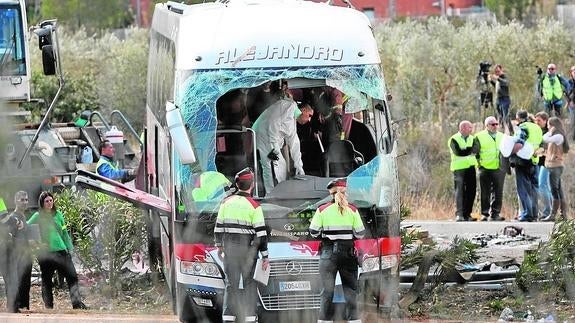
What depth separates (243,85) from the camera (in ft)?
36.1

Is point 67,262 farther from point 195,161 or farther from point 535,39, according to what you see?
point 535,39

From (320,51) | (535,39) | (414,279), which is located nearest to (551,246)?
(414,279)

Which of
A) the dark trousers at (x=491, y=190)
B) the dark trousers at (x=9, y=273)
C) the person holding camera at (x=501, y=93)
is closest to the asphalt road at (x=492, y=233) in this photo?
the dark trousers at (x=491, y=190)

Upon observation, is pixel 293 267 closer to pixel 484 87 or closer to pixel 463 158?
pixel 463 158

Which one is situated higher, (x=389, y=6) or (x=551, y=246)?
(x=389, y=6)

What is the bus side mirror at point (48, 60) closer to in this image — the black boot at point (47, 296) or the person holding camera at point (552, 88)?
the black boot at point (47, 296)

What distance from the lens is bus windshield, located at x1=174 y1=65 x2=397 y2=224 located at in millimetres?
10656

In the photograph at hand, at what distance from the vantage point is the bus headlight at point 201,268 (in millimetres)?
10555

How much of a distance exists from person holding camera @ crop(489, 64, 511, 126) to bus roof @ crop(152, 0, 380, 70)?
293cm

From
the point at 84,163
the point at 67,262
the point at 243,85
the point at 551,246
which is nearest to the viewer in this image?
the point at 243,85

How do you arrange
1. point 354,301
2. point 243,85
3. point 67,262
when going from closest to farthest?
point 354,301 < point 243,85 < point 67,262

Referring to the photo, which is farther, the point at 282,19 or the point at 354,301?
the point at 282,19

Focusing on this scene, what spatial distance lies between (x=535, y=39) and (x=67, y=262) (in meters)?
5.14

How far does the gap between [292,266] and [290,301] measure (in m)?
0.28
